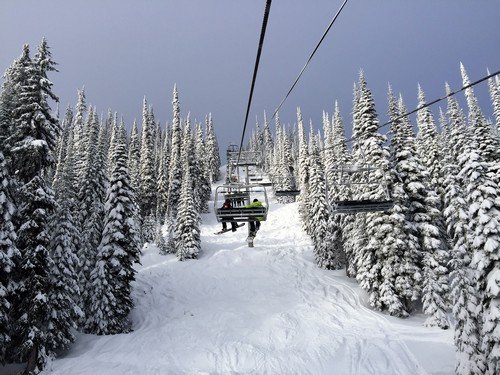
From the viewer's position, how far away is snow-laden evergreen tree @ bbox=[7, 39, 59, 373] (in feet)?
62.3

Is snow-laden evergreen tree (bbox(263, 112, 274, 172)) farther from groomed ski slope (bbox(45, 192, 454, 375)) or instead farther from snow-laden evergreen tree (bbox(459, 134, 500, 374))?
snow-laden evergreen tree (bbox(459, 134, 500, 374))

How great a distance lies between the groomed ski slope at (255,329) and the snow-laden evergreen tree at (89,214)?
441 cm

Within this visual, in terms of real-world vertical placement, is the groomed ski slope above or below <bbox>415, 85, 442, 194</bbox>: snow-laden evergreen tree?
below

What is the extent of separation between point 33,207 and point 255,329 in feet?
56.3

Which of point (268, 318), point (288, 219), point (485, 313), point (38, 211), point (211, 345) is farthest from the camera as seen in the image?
point (288, 219)

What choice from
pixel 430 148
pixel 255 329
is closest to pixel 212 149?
pixel 430 148

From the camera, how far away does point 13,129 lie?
70.0 ft

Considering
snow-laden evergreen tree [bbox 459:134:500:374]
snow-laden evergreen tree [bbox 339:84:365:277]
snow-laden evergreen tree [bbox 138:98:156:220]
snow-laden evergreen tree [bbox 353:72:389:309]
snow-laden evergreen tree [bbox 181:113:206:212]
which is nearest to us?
snow-laden evergreen tree [bbox 459:134:500:374]

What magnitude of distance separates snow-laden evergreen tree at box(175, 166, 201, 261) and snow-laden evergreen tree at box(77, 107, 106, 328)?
15044 mm

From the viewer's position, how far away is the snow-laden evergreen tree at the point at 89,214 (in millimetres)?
27406

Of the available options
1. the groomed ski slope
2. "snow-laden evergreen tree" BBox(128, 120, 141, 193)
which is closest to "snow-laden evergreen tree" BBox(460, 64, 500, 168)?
the groomed ski slope

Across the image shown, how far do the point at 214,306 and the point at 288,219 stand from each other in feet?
119

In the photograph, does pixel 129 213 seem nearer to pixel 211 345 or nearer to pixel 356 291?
pixel 211 345

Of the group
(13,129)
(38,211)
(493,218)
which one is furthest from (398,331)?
(13,129)
